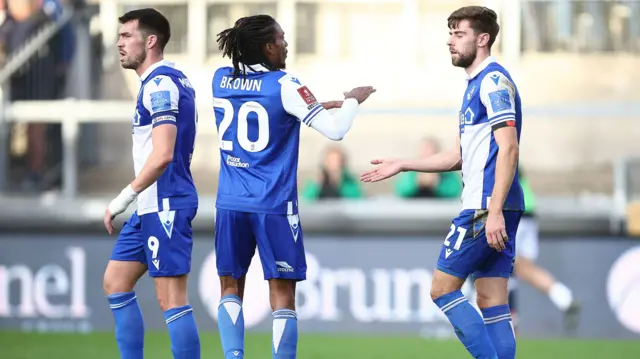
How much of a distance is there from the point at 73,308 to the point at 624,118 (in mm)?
6432

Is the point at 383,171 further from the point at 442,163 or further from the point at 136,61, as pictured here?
the point at 136,61

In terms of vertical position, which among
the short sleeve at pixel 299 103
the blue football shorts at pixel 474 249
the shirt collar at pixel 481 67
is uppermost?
the shirt collar at pixel 481 67

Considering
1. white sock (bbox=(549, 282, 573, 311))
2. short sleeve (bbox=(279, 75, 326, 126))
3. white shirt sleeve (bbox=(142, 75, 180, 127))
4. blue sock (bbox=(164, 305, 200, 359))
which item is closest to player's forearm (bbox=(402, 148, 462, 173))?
short sleeve (bbox=(279, 75, 326, 126))

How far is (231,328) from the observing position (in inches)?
254

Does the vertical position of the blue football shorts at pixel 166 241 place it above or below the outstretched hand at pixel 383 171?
below

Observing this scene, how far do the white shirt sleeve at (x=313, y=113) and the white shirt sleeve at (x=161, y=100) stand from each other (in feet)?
1.85

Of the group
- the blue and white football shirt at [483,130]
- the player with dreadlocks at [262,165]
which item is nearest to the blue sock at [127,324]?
the player with dreadlocks at [262,165]

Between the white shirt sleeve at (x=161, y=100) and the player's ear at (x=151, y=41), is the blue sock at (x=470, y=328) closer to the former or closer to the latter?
the white shirt sleeve at (x=161, y=100)

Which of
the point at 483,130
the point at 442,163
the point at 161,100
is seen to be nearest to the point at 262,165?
the point at 161,100

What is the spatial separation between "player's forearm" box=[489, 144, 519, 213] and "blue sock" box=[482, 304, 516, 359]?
639mm

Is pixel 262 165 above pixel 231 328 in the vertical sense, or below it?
above

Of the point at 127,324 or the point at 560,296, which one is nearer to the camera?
the point at 127,324

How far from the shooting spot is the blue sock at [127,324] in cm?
659

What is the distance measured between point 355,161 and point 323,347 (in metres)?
4.07
